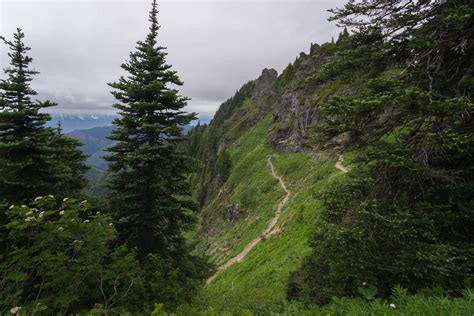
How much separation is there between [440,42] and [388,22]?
122 centimetres

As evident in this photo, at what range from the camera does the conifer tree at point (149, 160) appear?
12172 mm

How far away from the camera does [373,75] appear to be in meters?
6.78

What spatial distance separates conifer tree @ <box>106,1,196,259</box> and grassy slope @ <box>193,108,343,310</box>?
3781mm

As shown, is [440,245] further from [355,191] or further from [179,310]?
[179,310]

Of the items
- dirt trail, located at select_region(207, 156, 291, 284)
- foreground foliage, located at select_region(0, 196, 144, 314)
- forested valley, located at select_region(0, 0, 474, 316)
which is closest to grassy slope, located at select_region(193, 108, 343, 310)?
dirt trail, located at select_region(207, 156, 291, 284)

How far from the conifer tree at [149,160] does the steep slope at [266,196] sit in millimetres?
3083

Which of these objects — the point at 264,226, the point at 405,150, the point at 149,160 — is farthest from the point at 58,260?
the point at 264,226

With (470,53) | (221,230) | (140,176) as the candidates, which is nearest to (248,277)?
(140,176)

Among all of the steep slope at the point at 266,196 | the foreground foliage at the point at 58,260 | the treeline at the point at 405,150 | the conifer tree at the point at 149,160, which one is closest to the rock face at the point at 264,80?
the steep slope at the point at 266,196

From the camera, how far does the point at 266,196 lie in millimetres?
46469

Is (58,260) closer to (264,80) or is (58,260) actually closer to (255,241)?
(255,241)

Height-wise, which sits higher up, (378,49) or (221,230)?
(378,49)

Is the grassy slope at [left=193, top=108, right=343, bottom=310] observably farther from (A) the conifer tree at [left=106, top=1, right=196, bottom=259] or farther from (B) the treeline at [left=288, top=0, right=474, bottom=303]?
(A) the conifer tree at [left=106, top=1, right=196, bottom=259]

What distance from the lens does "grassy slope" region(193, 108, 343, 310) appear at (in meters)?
16.3
